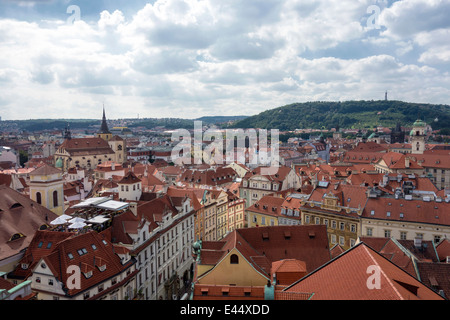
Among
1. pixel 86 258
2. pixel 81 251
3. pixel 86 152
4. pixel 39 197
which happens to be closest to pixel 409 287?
pixel 86 258

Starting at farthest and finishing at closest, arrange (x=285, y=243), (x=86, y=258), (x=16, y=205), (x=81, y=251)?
(x=16, y=205) → (x=285, y=243) → (x=81, y=251) → (x=86, y=258)

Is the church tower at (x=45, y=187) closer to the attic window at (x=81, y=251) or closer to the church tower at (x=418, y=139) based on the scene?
the attic window at (x=81, y=251)

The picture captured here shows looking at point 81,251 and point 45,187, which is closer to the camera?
point 81,251

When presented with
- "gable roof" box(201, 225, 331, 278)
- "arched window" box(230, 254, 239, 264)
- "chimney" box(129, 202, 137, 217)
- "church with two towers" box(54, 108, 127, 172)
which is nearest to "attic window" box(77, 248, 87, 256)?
"chimney" box(129, 202, 137, 217)

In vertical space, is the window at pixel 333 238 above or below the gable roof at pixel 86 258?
below

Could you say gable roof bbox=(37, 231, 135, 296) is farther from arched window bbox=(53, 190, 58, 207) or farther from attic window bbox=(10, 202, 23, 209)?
arched window bbox=(53, 190, 58, 207)

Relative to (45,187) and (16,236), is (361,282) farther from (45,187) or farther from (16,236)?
(45,187)

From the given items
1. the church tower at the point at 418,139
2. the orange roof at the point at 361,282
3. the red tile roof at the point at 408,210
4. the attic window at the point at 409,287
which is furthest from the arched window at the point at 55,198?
the church tower at the point at 418,139
